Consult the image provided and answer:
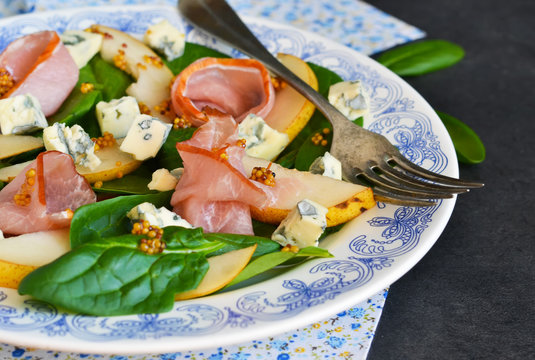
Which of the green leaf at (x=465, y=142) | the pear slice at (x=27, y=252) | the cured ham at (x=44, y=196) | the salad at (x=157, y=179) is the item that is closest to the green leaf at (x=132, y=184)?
the salad at (x=157, y=179)

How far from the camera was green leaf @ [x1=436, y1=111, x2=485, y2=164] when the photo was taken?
308 centimetres

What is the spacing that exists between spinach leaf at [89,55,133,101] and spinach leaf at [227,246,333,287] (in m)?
1.26

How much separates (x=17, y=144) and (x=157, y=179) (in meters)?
0.65

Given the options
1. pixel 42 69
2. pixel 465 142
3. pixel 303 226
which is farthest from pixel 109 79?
pixel 465 142

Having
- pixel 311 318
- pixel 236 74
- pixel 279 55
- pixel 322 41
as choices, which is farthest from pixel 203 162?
pixel 322 41

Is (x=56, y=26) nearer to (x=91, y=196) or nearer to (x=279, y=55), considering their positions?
(x=279, y=55)

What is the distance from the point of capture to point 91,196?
7.36ft

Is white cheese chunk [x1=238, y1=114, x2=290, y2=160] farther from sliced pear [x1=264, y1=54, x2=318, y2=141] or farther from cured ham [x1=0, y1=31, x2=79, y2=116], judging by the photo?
cured ham [x1=0, y1=31, x2=79, y2=116]

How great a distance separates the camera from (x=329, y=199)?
2.24 meters

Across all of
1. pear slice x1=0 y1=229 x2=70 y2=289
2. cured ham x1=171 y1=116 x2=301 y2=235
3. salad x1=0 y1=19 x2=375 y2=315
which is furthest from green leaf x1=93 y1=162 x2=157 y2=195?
pear slice x1=0 y1=229 x2=70 y2=289

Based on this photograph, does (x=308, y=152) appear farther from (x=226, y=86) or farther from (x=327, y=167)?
(x=226, y=86)

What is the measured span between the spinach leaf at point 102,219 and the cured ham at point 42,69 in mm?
816

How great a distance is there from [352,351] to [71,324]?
85 cm

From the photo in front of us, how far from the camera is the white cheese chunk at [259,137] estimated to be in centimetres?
254
